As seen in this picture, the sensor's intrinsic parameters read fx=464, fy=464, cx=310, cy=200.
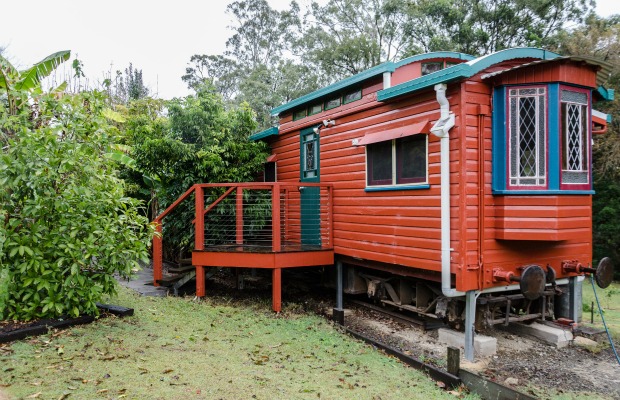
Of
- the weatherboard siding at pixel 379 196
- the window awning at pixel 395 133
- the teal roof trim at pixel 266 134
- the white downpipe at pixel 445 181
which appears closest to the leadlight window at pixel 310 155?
the weatherboard siding at pixel 379 196

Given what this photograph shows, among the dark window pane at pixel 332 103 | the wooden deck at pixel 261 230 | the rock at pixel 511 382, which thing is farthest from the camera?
the dark window pane at pixel 332 103

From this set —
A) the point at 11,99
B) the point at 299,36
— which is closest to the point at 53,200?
the point at 11,99

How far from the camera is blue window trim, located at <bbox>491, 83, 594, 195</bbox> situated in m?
6.00

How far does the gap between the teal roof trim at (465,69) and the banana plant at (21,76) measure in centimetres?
513

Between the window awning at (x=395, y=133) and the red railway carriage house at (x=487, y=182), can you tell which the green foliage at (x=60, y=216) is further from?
the red railway carriage house at (x=487, y=182)

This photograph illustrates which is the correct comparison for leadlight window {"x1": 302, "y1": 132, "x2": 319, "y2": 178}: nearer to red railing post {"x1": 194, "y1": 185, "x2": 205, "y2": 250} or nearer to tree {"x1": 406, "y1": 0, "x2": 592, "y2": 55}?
red railing post {"x1": 194, "y1": 185, "x2": 205, "y2": 250}

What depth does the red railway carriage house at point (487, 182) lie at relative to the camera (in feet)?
19.7

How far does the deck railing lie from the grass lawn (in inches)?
82.8

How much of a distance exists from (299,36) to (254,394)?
2980 cm

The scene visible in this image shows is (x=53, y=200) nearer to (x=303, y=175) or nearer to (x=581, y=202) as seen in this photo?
(x=303, y=175)

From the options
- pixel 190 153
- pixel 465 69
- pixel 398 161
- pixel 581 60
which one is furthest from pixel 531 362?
pixel 190 153

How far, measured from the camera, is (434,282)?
23.5 feet

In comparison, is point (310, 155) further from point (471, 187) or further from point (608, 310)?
point (608, 310)

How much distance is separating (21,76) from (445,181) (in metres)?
6.40
